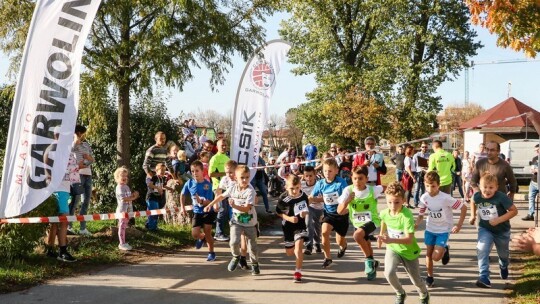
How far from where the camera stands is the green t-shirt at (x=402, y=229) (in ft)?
20.8

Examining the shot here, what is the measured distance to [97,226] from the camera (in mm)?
11188

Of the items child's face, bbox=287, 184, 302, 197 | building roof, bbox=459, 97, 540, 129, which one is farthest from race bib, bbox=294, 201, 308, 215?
building roof, bbox=459, 97, 540, 129

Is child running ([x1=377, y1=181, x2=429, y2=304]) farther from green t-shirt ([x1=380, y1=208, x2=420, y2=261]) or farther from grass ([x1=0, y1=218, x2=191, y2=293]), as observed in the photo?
grass ([x1=0, y1=218, x2=191, y2=293])

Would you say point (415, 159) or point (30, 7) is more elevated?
point (30, 7)

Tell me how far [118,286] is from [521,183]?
74.3 feet

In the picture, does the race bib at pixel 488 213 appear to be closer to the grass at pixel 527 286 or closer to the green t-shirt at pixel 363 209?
the grass at pixel 527 286

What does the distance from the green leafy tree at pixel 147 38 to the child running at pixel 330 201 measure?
389cm

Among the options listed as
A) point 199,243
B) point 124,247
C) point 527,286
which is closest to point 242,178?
point 199,243

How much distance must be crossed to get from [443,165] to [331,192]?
5.47m

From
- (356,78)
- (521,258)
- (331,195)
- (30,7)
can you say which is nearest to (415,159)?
(521,258)

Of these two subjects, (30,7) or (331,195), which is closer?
(331,195)

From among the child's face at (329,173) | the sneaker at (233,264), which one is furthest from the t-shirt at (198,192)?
the child's face at (329,173)

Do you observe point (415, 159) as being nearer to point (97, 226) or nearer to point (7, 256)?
point (97, 226)

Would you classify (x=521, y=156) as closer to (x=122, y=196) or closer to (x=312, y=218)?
(x=312, y=218)
